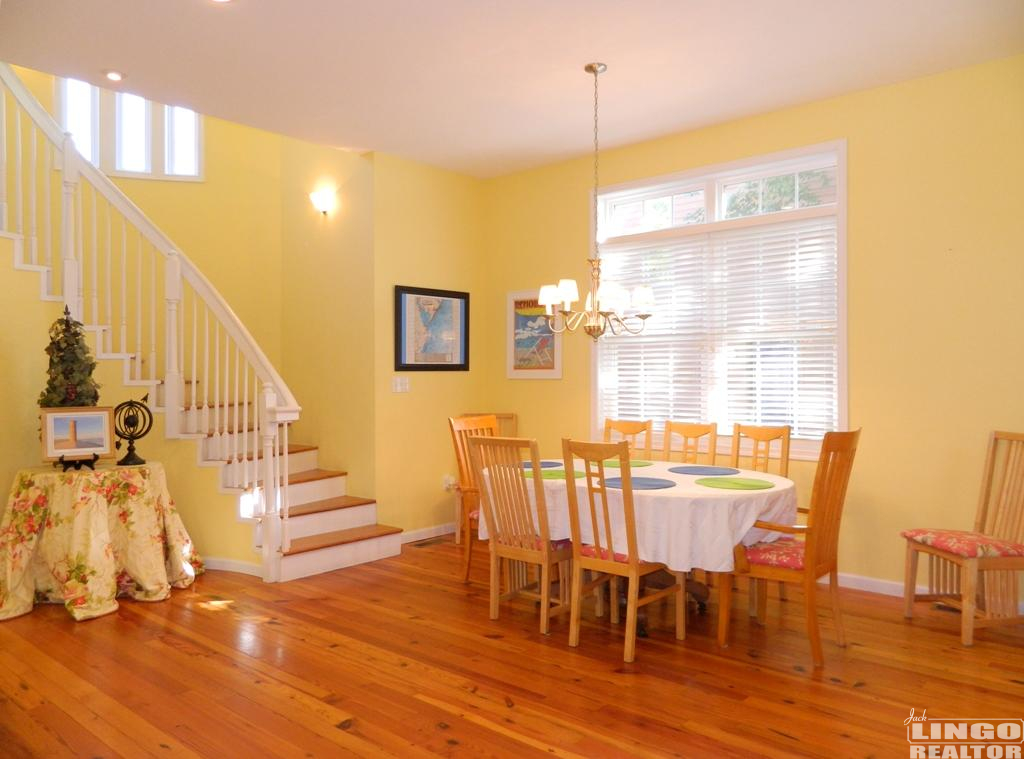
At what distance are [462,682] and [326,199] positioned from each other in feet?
→ 13.7

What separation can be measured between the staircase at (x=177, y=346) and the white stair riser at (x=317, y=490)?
1 cm

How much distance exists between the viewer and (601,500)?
11.3 ft

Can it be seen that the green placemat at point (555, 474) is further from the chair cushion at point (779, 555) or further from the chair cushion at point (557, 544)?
the chair cushion at point (779, 555)

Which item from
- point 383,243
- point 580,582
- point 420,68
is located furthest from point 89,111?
point 580,582

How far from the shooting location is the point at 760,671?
317 centimetres

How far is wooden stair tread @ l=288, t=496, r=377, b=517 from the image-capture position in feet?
16.7

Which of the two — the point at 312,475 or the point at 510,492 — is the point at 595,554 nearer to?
the point at 510,492

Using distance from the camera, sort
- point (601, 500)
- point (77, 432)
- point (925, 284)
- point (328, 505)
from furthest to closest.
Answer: point (328, 505), point (925, 284), point (77, 432), point (601, 500)

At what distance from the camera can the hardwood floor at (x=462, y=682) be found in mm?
2576

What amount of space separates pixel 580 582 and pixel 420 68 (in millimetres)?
2899

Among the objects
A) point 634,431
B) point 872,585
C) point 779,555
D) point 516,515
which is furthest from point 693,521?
point 872,585

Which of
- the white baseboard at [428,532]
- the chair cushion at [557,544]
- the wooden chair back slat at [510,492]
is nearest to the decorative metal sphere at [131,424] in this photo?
the white baseboard at [428,532]

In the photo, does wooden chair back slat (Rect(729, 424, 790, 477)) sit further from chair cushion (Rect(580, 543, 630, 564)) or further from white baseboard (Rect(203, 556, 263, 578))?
white baseboard (Rect(203, 556, 263, 578))

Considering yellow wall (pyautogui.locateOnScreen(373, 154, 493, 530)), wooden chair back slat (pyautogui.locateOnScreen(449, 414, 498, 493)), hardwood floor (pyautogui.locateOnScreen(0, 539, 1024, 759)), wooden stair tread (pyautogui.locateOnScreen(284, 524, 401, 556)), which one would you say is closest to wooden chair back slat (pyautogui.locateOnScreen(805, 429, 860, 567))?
hardwood floor (pyautogui.locateOnScreen(0, 539, 1024, 759))
